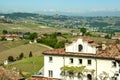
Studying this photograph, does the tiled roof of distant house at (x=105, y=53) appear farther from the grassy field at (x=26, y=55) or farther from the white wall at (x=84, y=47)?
the grassy field at (x=26, y=55)

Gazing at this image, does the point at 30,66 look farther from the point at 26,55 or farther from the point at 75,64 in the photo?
the point at 26,55

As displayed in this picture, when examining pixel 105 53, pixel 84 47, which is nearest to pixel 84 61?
pixel 84 47

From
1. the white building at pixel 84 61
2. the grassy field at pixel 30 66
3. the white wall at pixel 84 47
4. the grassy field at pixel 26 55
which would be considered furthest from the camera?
the grassy field at pixel 26 55

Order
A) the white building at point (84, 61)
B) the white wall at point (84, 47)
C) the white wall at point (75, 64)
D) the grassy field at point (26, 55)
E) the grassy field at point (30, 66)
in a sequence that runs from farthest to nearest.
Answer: the grassy field at point (26, 55) → the grassy field at point (30, 66) → the white wall at point (84, 47) → the white building at point (84, 61) → the white wall at point (75, 64)

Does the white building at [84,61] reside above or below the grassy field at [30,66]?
above

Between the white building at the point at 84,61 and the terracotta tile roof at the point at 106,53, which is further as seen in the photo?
the white building at the point at 84,61

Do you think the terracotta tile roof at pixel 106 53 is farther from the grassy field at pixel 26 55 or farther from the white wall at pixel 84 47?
the grassy field at pixel 26 55

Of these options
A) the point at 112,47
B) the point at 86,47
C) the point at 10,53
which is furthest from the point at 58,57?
the point at 10,53

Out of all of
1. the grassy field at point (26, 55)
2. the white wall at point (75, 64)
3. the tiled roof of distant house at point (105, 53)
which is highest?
the tiled roof of distant house at point (105, 53)

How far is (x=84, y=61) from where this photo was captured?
193ft

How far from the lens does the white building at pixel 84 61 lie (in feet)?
184

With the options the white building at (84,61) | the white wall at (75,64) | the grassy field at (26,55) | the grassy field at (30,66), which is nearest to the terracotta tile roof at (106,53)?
the white building at (84,61)

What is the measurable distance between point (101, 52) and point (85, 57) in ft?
9.29

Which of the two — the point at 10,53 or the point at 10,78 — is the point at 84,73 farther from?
the point at 10,53
